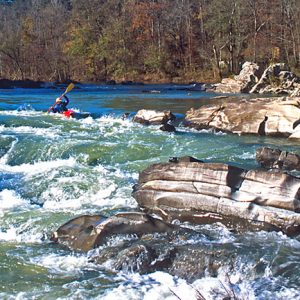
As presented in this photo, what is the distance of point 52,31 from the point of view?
58219 mm

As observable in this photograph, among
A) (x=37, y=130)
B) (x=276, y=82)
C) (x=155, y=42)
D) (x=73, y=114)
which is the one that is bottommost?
(x=37, y=130)

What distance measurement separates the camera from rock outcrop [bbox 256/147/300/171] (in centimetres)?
956

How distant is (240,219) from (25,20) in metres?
63.4

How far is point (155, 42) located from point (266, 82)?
2218cm

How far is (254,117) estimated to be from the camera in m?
14.5

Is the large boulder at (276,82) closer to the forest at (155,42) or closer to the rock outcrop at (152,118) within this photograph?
the forest at (155,42)

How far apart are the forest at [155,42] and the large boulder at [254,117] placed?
26254 millimetres

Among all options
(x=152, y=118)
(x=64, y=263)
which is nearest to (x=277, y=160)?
(x=64, y=263)

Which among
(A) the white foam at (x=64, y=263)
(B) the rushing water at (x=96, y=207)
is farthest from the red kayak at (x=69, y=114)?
(A) the white foam at (x=64, y=263)

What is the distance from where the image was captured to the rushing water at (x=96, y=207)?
508 centimetres

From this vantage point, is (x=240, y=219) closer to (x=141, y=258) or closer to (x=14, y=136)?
(x=141, y=258)

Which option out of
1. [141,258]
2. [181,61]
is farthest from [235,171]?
[181,61]

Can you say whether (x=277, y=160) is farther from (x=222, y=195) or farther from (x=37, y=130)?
(x=37, y=130)

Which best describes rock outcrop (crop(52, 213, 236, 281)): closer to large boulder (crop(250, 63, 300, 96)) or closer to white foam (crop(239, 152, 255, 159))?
white foam (crop(239, 152, 255, 159))
